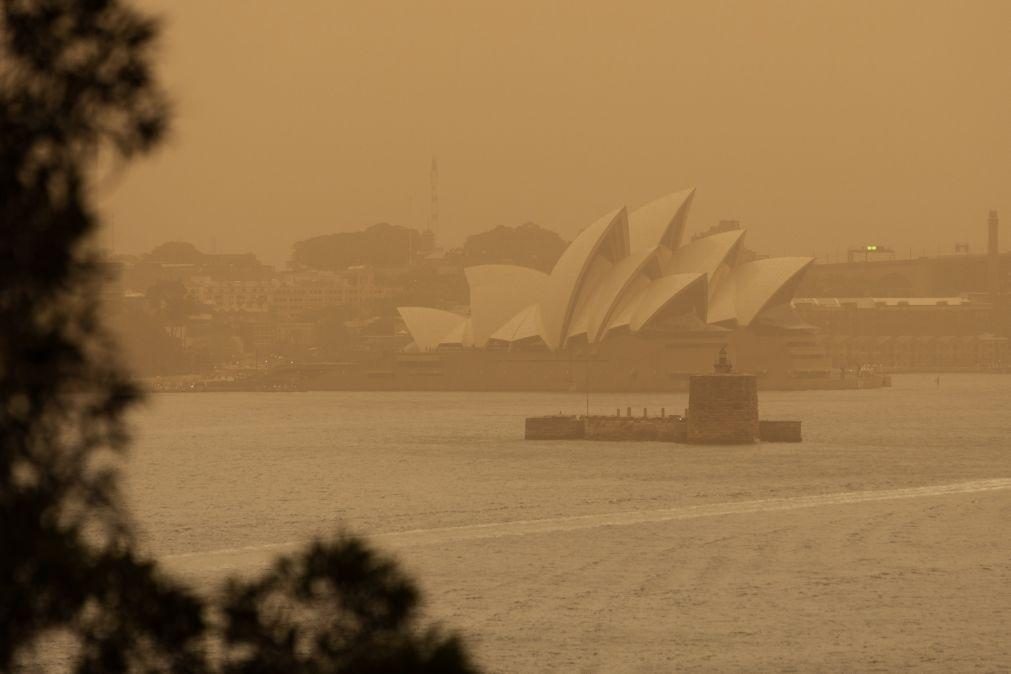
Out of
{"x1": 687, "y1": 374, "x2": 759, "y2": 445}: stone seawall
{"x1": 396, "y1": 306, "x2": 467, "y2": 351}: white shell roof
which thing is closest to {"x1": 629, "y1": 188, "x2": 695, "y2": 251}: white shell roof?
{"x1": 396, "y1": 306, "x2": 467, "y2": 351}: white shell roof

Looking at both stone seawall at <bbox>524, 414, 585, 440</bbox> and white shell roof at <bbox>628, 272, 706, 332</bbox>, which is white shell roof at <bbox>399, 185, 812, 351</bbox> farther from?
stone seawall at <bbox>524, 414, 585, 440</bbox>

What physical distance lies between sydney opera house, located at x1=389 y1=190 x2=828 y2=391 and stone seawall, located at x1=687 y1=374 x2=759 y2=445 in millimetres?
21792

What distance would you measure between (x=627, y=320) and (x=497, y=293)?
273 inches

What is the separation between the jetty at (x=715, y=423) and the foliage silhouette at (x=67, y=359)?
3098cm

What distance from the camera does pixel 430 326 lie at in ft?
248

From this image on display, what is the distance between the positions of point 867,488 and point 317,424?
2578 centimetres

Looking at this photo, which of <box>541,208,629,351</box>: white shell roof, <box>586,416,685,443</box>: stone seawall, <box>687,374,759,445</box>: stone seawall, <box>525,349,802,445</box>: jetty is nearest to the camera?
<box>687,374,759,445</box>: stone seawall

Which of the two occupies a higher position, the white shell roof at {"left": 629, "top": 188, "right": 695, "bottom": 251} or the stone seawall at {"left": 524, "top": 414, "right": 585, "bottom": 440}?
the white shell roof at {"left": 629, "top": 188, "right": 695, "bottom": 251}

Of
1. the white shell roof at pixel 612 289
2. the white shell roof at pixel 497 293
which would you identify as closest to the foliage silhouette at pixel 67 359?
the white shell roof at pixel 612 289

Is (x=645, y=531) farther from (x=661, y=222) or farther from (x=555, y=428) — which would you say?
(x=661, y=222)

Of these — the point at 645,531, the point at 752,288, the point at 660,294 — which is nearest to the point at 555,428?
the point at 645,531

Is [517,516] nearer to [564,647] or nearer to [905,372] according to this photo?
[564,647]

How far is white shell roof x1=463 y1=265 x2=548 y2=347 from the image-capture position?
6744 cm

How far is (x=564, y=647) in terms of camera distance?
12.8 metres
